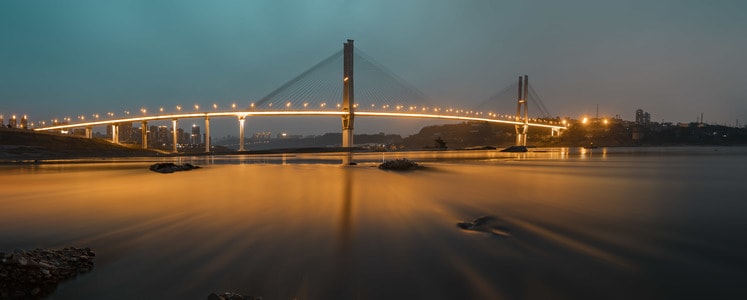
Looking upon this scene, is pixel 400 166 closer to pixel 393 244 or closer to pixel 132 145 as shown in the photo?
pixel 393 244

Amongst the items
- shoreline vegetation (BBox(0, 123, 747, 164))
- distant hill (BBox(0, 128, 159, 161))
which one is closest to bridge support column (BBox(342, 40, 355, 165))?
shoreline vegetation (BBox(0, 123, 747, 164))

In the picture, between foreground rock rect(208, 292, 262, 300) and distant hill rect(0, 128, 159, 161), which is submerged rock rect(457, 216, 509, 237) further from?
distant hill rect(0, 128, 159, 161)

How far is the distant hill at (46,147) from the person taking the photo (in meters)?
43.8

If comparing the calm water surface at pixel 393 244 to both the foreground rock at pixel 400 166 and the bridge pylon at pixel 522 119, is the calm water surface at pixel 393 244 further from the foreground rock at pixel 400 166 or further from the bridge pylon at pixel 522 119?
the bridge pylon at pixel 522 119

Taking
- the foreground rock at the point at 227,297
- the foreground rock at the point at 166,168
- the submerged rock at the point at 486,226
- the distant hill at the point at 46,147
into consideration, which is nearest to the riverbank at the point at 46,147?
the distant hill at the point at 46,147

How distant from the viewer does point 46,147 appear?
49.8 meters

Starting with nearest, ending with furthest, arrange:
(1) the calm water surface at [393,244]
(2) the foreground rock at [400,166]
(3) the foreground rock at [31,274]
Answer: (3) the foreground rock at [31,274]
(1) the calm water surface at [393,244]
(2) the foreground rock at [400,166]

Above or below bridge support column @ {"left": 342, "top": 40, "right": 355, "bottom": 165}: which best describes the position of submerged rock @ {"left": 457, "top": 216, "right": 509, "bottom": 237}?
below

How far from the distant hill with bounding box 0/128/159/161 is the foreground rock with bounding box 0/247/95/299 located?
51.1 metres

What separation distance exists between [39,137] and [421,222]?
68451 mm

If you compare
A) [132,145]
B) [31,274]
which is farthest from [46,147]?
[31,274]

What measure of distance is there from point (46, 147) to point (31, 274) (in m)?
61.6

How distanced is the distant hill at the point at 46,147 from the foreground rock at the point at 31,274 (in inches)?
2011

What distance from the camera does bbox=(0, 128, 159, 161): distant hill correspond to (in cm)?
4375
